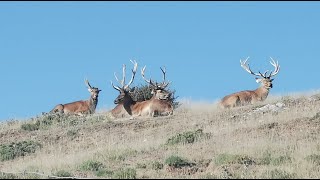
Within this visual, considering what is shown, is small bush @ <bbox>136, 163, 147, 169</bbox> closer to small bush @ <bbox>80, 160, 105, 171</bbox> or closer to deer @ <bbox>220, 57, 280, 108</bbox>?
small bush @ <bbox>80, 160, 105, 171</bbox>

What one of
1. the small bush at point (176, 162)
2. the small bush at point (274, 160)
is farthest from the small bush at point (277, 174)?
the small bush at point (176, 162)

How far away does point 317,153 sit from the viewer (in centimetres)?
1734

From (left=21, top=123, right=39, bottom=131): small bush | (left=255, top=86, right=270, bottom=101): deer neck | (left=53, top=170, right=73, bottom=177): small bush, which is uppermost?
(left=255, top=86, right=270, bottom=101): deer neck

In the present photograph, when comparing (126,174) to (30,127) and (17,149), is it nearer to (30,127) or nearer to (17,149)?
(17,149)

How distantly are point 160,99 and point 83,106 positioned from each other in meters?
5.24

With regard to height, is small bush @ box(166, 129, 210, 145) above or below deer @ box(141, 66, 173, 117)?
below

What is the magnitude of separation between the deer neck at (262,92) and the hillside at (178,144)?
1.93 metres

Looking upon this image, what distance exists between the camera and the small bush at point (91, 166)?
16578 mm

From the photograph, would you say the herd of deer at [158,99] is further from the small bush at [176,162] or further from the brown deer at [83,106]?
the small bush at [176,162]

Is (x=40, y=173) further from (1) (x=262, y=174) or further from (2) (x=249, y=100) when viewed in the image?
(2) (x=249, y=100)

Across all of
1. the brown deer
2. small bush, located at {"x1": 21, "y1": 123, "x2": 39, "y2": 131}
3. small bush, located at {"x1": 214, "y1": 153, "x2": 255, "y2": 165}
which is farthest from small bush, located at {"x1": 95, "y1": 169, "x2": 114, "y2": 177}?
the brown deer

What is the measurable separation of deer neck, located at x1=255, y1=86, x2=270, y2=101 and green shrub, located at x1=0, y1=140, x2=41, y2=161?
1007 centimetres

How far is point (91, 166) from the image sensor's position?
54.8 feet

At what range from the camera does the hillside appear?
16.1 metres
